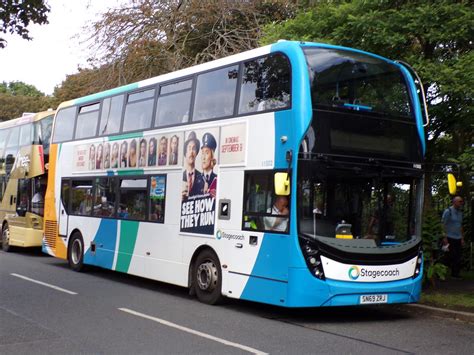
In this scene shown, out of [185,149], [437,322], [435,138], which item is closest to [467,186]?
[435,138]

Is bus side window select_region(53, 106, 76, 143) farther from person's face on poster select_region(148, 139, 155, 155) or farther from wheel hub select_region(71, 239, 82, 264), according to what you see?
person's face on poster select_region(148, 139, 155, 155)

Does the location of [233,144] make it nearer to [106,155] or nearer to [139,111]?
[139,111]

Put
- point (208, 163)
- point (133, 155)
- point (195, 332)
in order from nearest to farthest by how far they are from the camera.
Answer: point (195, 332)
point (208, 163)
point (133, 155)

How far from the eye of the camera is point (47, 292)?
1115 centimetres

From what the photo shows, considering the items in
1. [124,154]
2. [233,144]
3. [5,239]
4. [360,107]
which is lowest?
[5,239]

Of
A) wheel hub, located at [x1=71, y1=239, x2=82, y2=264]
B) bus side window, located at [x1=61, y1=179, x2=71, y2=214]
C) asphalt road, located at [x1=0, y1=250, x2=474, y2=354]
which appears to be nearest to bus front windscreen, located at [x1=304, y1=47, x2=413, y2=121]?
asphalt road, located at [x1=0, y1=250, x2=474, y2=354]

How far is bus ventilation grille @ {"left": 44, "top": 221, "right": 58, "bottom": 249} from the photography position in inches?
631

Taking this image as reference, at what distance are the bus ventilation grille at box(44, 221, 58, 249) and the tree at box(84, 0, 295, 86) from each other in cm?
675

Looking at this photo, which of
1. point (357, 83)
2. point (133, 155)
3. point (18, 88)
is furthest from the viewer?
point (18, 88)

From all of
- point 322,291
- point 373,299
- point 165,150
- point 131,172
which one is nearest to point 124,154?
point 131,172

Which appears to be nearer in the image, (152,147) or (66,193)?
(152,147)

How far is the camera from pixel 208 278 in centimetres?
1023

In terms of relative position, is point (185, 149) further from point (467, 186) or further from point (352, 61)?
point (467, 186)

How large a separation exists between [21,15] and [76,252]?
6.32m
